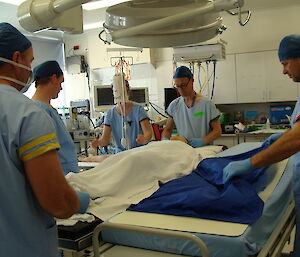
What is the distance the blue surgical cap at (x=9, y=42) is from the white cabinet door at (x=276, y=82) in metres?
4.51

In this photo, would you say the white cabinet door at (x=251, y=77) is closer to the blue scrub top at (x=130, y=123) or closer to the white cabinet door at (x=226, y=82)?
the white cabinet door at (x=226, y=82)

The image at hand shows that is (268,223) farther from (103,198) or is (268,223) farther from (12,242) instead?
(12,242)

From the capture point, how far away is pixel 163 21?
1524 millimetres

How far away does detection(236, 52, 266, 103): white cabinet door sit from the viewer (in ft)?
17.0

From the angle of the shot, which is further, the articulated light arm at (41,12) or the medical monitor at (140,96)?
the medical monitor at (140,96)

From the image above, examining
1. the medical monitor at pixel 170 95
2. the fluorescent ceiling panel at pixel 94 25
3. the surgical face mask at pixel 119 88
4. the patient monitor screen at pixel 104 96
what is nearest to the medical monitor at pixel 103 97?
the patient monitor screen at pixel 104 96

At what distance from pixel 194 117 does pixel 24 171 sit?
2131 millimetres

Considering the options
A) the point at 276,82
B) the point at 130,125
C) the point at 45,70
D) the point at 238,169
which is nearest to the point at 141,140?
the point at 130,125

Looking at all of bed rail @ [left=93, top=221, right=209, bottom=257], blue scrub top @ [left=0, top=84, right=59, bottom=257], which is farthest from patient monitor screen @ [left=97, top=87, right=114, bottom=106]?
blue scrub top @ [left=0, top=84, right=59, bottom=257]

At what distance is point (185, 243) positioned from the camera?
1310 mm

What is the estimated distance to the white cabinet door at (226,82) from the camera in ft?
17.4

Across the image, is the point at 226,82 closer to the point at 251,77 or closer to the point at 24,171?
the point at 251,77

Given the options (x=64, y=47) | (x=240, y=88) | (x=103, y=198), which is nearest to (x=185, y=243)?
(x=103, y=198)

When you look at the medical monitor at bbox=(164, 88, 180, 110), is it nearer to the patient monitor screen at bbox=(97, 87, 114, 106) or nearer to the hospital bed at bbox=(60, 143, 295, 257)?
the patient monitor screen at bbox=(97, 87, 114, 106)
